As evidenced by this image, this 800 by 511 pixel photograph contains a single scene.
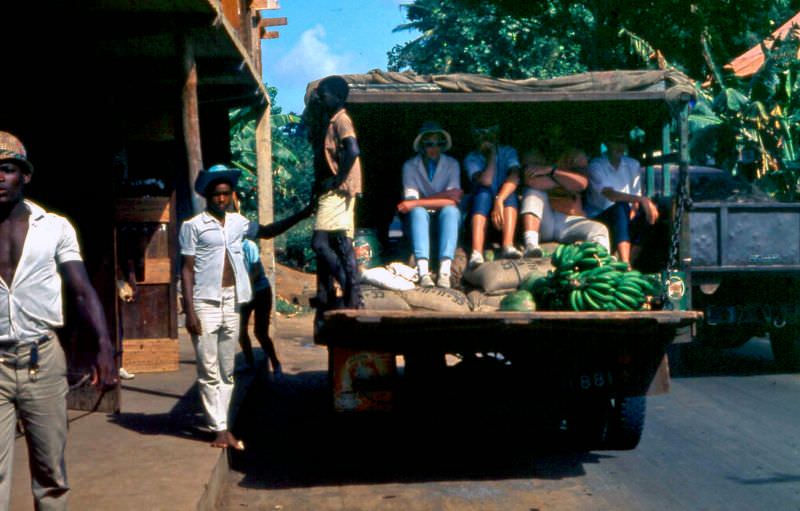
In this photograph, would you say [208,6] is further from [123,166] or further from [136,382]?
[123,166]

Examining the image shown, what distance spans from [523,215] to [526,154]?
0.67 metres

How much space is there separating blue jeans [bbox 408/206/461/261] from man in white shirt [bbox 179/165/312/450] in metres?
1.66

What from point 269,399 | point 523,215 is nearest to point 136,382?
point 269,399

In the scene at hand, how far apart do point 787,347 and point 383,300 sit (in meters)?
5.82

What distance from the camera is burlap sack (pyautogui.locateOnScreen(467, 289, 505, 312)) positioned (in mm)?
7451

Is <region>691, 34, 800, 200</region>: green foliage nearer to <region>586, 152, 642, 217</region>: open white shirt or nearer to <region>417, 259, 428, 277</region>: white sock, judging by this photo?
<region>586, 152, 642, 217</region>: open white shirt

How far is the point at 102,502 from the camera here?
17.3 ft

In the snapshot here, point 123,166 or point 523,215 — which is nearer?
point 523,215

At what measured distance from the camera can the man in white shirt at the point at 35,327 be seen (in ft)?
13.0

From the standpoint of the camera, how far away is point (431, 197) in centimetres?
854

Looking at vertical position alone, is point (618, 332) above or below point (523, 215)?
below

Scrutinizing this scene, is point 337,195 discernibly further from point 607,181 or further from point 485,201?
point 607,181

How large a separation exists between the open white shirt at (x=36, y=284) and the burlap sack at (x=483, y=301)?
12.4 ft

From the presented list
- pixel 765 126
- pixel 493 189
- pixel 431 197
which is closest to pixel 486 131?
pixel 493 189
